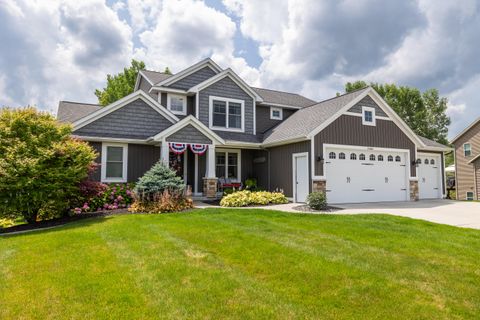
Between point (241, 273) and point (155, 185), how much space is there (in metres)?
7.10

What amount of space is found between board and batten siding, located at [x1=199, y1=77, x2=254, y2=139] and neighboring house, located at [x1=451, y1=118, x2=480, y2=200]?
17275 millimetres

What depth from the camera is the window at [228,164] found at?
16156 millimetres

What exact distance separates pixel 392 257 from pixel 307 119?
35.3 ft

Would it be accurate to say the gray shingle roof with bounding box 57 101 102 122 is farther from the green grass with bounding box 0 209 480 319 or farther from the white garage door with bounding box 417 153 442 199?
the white garage door with bounding box 417 153 442 199

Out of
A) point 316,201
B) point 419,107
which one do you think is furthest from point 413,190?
point 419,107

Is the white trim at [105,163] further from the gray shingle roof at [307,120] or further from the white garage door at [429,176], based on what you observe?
the white garage door at [429,176]

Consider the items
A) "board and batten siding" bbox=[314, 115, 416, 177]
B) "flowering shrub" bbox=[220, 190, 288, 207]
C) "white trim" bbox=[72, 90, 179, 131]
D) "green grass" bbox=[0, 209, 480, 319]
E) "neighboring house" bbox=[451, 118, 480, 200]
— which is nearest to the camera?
"green grass" bbox=[0, 209, 480, 319]

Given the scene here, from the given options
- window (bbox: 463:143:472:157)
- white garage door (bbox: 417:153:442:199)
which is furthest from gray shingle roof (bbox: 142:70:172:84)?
window (bbox: 463:143:472:157)

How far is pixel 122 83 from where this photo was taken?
3331 centimetres

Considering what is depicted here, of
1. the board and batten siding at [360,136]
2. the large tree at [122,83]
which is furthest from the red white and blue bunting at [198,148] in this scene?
the large tree at [122,83]

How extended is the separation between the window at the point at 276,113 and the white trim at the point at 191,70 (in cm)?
386

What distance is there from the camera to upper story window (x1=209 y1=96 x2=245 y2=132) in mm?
16203

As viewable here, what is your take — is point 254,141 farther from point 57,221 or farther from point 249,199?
point 57,221

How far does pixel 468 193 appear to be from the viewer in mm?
23219
